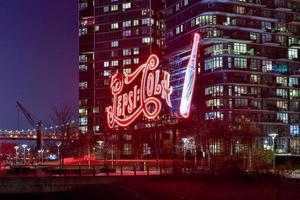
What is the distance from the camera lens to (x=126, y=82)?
11000cm

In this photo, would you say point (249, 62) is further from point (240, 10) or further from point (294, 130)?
point (294, 130)

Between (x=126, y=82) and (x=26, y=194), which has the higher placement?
(x=126, y=82)

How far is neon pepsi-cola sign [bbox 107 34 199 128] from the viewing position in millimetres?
91625

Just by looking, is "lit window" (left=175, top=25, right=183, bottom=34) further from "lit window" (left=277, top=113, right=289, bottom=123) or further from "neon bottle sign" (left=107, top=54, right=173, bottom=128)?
"neon bottle sign" (left=107, top=54, right=173, bottom=128)

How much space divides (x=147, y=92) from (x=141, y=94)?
79.5 inches

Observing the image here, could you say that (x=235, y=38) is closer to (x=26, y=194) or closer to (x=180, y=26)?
(x=180, y=26)

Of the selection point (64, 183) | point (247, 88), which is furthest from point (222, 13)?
point (64, 183)

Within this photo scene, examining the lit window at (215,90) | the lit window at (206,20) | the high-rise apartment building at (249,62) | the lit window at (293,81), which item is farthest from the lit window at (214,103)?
the lit window at (293,81)

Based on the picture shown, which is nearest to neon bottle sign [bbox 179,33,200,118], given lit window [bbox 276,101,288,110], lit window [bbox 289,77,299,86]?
lit window [bbox 276,101,288,110]

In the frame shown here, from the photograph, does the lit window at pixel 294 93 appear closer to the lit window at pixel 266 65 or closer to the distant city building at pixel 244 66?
the distant city building at pixel 244 66

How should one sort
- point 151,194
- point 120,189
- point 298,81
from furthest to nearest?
point 298,81
point 120,189
point 151,194

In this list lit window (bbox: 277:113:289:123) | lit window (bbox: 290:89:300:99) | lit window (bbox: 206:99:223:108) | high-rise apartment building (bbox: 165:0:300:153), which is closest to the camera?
lit window (bbox: 206:99:223:108)

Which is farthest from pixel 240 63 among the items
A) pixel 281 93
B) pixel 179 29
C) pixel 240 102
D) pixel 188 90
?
pixel 188 90

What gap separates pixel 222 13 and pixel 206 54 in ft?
41.0
